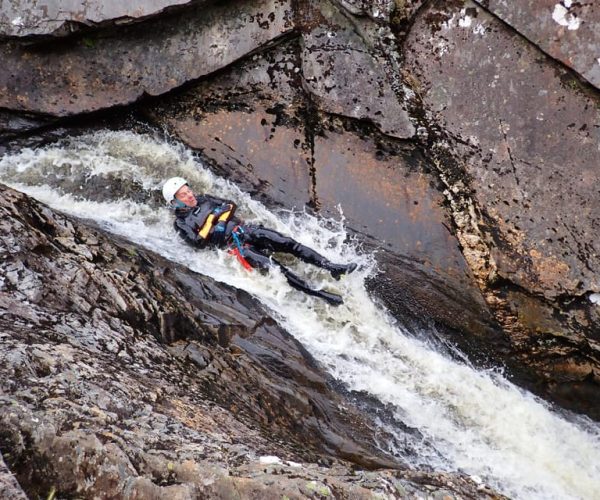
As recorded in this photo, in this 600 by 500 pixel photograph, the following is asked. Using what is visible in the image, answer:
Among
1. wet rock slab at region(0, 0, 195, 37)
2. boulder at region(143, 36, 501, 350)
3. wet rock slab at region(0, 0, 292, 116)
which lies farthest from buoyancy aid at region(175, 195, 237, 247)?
wet rock slab at region(0, 0, 195, 37)

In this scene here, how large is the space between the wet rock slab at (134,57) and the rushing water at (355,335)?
72cm

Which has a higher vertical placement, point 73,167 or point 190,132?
point 190,132

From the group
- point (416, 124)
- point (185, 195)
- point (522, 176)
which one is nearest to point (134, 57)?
point (185, 195)

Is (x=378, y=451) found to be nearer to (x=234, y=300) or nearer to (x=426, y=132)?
(x=234, y=300)

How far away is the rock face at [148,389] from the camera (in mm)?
3305

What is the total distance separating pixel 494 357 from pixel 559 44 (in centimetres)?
370

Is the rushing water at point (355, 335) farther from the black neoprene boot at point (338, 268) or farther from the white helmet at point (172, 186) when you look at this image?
the white helmet at point (172, 186)

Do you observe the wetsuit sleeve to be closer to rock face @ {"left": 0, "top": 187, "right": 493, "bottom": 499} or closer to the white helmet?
the white helmet

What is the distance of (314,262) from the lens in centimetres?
701

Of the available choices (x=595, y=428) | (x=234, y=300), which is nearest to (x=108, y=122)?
(x=234, y=300)

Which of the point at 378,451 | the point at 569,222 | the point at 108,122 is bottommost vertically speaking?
the point at 378,451

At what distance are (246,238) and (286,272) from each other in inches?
27.3

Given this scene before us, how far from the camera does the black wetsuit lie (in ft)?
23.1

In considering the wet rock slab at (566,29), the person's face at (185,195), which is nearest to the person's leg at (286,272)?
the person's face at (185,195)
